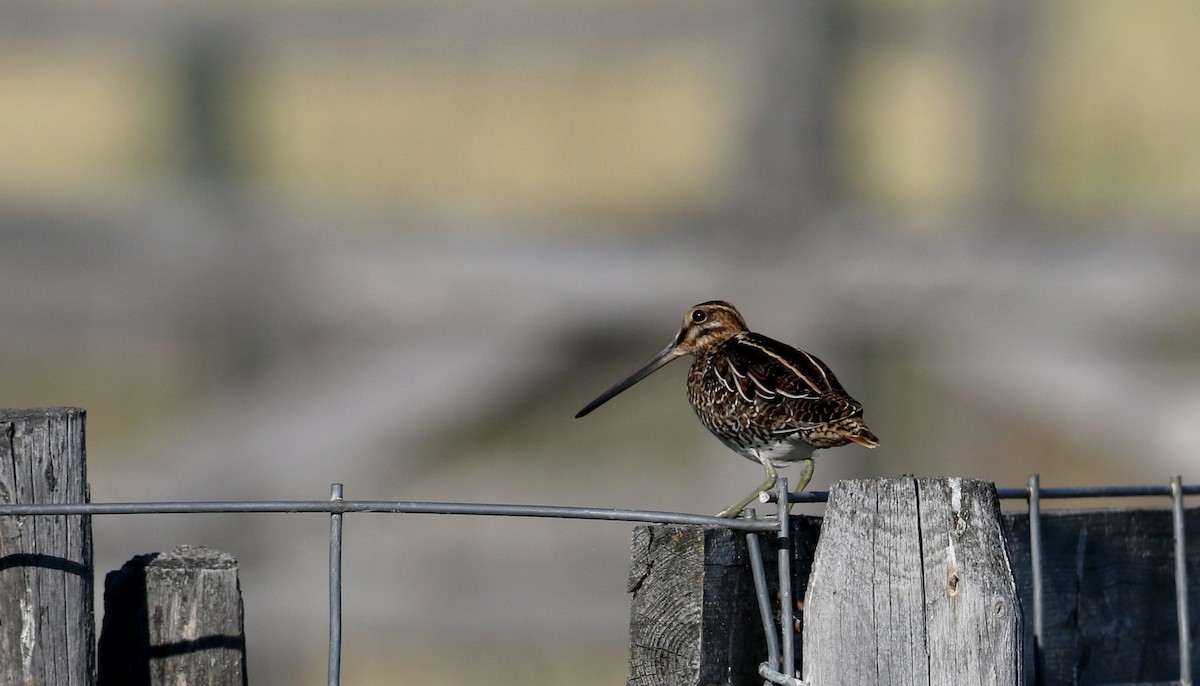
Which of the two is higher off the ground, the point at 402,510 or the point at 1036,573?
the point at 402,510

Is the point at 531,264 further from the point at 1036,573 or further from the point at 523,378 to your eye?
the point at 1036,573

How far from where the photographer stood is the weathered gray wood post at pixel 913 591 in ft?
8.55

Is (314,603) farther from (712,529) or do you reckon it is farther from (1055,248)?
(712,529)

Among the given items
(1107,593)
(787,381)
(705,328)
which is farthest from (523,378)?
(1107,593)

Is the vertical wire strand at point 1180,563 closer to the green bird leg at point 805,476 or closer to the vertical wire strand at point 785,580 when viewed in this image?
the green bird leg at point 805,476

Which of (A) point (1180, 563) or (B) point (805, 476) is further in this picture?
(B) point (805, 476)

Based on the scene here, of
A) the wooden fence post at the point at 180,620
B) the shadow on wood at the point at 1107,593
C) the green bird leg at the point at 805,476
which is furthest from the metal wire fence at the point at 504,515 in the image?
the green bird leg at the point at 805,476

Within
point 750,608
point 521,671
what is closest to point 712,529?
point 750,608

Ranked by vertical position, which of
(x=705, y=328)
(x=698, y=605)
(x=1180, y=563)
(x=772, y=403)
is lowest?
(x=698, y=605)

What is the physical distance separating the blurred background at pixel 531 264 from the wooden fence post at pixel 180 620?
3.84 m

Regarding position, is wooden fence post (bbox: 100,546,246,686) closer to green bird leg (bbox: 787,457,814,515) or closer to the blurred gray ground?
green bird leg (bbox: 787,457,814,515)

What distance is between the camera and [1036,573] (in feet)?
11.3

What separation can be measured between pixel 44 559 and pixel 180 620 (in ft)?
0.87

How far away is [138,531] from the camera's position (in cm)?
676
